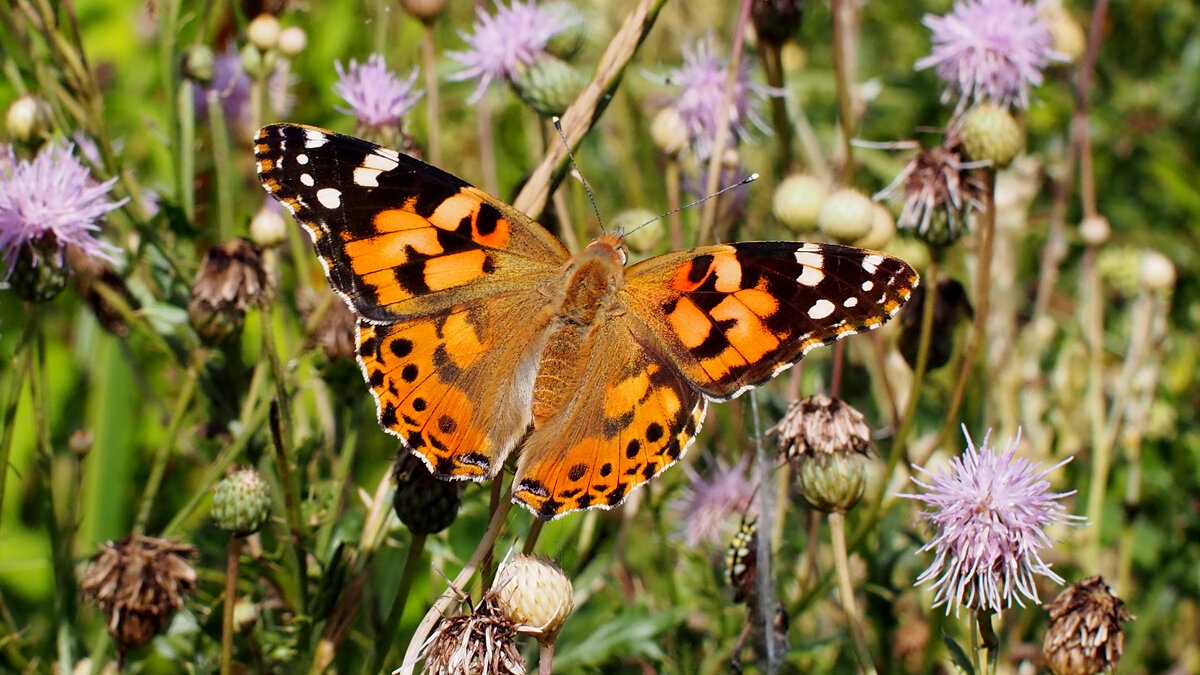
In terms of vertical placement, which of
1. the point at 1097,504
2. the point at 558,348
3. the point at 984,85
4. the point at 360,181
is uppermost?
the point at 360,181

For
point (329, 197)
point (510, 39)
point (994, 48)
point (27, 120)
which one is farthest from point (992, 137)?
point (27, 120)

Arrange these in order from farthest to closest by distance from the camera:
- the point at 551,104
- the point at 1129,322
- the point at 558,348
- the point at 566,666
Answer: the point at 1129,322 < the point at 551,104 < the point at 566,666 < the point at 558,348

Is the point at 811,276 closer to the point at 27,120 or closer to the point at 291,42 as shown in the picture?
the point at 291,42

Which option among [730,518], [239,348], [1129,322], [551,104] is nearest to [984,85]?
[551,104]

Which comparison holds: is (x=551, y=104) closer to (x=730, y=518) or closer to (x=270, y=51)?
(x=270, y=51)

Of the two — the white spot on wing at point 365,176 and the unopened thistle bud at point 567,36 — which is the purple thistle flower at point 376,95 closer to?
the unopened thistle bud at point 567,36

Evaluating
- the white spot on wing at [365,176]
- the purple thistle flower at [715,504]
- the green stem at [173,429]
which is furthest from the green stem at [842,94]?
the green stem at [173,429]
